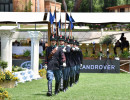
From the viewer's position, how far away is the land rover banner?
24.2m

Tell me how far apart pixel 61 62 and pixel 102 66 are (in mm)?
11276

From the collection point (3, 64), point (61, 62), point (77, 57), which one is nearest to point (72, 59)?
point (77, 57)

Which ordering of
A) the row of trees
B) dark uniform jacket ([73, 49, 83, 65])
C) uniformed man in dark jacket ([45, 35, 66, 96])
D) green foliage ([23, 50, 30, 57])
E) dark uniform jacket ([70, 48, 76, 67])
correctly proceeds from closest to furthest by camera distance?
uniformed man in dark jacket ([45, 35, 66, 96])
dark uniform jacket ([70, 48, 76, 67])
dark uniform jacket ([73, 49, 83, 65])
green foliage ([23, 50, 30, 57])
the row of trees

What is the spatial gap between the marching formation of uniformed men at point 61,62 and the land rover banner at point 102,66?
641 cm

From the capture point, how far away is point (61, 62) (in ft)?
43.6

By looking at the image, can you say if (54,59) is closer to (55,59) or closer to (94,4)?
(55,59)

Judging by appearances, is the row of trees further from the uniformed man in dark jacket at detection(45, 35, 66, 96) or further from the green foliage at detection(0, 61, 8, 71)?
the uniformed man in dark jacket at detection(45, 35, 66, 96)

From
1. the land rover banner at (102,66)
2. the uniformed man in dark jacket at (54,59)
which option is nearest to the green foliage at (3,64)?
the uniformed man in dark jacket at (54,59)

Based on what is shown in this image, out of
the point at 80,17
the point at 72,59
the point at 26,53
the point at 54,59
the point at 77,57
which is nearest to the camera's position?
the point at 54,59

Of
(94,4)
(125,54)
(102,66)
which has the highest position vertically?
(94,4)

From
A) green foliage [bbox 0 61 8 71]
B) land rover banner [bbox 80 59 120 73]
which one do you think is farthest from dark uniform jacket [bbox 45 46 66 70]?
land rover banner [bbox 80 59 120 73]

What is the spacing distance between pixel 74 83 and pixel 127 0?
65.5 m

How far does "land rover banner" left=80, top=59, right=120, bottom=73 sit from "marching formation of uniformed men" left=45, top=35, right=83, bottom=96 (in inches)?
252

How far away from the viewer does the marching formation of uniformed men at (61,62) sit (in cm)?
1313
